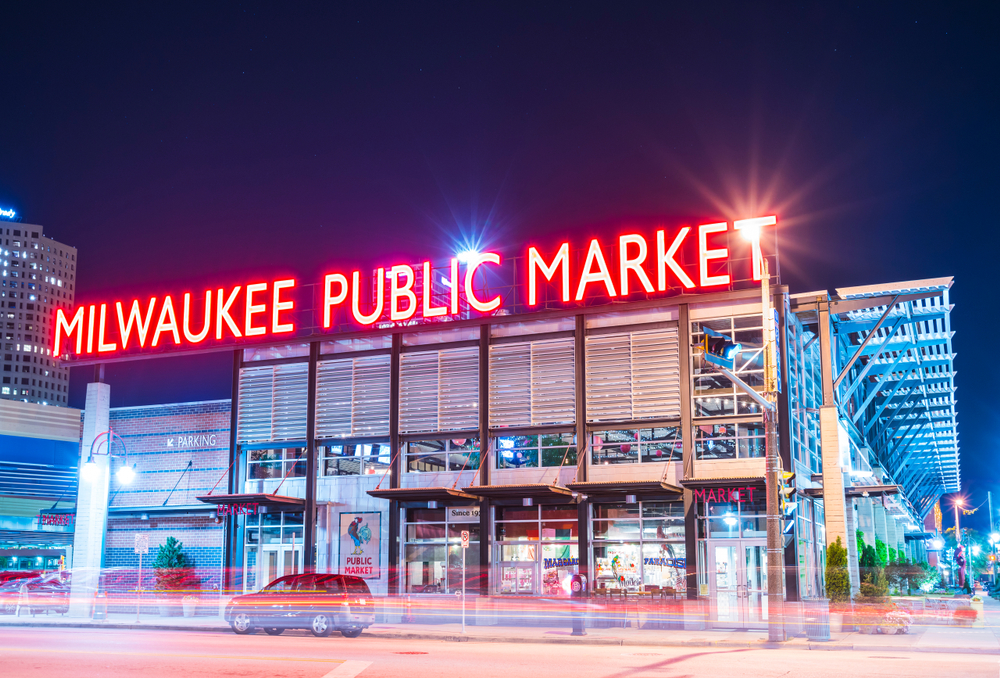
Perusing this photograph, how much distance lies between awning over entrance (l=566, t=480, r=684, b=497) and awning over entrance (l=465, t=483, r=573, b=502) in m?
0.46

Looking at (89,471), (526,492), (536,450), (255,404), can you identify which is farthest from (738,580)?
(89,471)

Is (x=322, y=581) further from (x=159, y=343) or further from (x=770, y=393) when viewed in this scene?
(x=159, y=343)

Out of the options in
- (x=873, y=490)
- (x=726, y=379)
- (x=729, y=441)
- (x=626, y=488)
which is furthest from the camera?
(x=726, y=379)

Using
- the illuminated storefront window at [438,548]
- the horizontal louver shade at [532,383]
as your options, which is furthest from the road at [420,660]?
the horizontal louver shade at [532,383]

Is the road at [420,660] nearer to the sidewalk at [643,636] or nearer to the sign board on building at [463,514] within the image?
the sidewalk at [643,636]

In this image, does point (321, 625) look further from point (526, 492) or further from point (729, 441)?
point (729, 441)

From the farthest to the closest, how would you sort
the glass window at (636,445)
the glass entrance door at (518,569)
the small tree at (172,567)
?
1. the small tree at (172,567)
2. the glass entrance door at (518,569)
3. the glass window at (636,445)

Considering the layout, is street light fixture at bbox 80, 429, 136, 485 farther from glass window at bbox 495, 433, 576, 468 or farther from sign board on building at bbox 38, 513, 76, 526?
glass window at bbox 495, 433, 576, 468

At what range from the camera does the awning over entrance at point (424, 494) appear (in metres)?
→ 32.2

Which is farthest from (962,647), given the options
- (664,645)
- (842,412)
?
(842,412)

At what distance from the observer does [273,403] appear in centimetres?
3806

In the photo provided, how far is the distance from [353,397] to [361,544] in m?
5.58

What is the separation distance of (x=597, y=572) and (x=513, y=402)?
6.61 m

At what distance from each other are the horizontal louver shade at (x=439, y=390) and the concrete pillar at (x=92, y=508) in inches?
553
